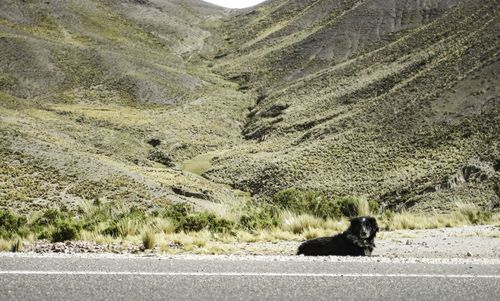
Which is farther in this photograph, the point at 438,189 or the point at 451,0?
the point at 451,0

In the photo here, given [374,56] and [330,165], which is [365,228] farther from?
[374,56]

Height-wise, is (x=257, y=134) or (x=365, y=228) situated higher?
(x=257, y=134)

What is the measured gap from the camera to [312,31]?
117938 millimetres

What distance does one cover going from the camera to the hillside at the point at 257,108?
41594 mm

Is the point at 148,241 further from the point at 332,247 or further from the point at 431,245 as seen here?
the point at 431,245

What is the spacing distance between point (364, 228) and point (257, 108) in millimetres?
79096

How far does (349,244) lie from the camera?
29.3 ft

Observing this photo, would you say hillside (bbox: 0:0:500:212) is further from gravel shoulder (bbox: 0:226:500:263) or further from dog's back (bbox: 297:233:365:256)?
dog's back (bbox: 297:233:365:256)

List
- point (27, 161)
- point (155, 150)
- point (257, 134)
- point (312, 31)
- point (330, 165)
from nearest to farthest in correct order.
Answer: point (27, 161) → point (330, 165) → point (155, 150) → point (257, 134) → point (312, 31)

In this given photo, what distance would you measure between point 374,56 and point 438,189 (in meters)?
51.1

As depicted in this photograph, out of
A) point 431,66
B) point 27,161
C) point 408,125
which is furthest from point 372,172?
point 27,161

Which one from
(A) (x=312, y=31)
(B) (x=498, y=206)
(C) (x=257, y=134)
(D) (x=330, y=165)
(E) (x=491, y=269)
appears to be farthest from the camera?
(A) (x=312, y=31)

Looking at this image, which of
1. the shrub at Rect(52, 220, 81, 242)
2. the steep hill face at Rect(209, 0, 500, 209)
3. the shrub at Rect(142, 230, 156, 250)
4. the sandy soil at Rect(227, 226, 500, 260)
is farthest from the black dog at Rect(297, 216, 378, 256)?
the steep hill face at Rect(209, 0, 500, 209)

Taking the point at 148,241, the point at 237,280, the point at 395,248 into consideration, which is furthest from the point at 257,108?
the point at 237,280
